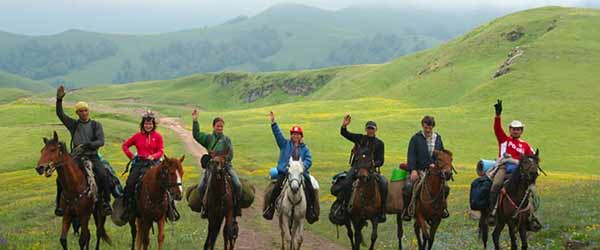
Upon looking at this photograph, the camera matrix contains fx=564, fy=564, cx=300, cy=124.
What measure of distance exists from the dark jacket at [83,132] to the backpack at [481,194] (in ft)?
40.8

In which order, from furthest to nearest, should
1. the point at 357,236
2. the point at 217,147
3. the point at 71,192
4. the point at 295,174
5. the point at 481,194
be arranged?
the point at 481,194 < the point at 357,236 < the point at 217,147 < the point at 295,174 < the point at 71,192

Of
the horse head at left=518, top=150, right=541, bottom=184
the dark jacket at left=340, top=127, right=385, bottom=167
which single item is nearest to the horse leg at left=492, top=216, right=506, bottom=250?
the horse head at left=518, top=150, right=541, bottom=184

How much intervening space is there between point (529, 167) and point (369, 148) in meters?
4.74

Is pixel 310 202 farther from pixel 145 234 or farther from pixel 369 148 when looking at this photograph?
pixel 145 234

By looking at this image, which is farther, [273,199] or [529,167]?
[273,199]

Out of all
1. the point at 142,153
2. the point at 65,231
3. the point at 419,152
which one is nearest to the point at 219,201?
the point at 142,153

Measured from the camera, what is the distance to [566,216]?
23125 millimetres

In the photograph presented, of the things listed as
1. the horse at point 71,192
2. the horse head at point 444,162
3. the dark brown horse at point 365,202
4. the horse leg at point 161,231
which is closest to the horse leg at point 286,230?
the dark brown horse at point 365,202

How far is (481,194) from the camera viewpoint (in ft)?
62.6

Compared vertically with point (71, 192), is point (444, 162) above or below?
above

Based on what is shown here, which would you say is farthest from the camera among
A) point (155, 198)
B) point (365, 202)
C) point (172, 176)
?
point (365, 202)

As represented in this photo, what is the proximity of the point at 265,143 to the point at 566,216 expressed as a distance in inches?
1877

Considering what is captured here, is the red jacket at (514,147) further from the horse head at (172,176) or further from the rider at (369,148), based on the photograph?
the horse head at (172,176)

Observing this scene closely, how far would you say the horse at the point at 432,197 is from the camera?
17234mm
